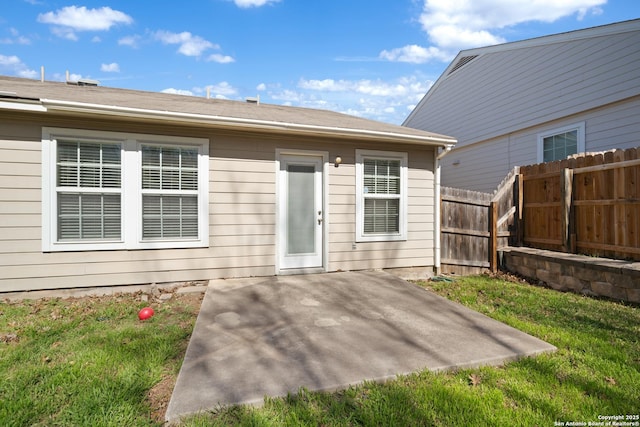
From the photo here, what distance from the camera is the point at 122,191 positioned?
448 centimetres

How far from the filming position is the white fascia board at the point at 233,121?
4008mm

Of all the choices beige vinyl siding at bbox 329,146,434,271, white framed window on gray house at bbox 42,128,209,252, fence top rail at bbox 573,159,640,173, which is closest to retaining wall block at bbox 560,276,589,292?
fence top rail at bbox 573,159,640,173

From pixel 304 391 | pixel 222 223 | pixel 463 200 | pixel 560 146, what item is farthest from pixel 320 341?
pixel 560 146

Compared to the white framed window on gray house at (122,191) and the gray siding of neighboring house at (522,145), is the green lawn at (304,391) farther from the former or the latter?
the gray siding of neighboring house at (522,145)

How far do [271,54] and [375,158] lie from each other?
7.74 m

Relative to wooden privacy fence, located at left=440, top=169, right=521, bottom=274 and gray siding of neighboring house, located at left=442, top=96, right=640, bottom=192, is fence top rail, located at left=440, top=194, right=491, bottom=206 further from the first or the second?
gray siding of neighboring house, located at left=442, top=96, right=640, bottom=192

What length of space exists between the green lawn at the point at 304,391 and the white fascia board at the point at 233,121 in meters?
2.61

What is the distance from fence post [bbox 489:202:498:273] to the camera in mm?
6387

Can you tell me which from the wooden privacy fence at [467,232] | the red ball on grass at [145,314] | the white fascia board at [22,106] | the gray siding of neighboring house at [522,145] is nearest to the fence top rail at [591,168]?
the wooden privacy fence at [467,232]

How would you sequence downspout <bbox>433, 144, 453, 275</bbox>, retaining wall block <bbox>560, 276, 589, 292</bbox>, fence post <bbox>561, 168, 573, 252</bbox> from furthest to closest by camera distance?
downspout <bbox>433, 144, 453, 275</bbox> < fence post <bbox>561, 168, 573, 252</bbox> < retaining wall block <bbox>560, 276, 589, 292</bbox>

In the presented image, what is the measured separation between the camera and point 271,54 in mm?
11250

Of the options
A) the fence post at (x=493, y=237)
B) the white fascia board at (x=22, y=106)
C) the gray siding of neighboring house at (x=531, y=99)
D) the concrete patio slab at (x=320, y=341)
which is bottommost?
the concrete patio slab at (x=320, y=341)

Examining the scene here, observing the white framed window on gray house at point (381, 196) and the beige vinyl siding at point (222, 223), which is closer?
the beige vinyl siding at point (222, 223)

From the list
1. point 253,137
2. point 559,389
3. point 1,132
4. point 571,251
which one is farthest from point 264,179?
point 571,251
